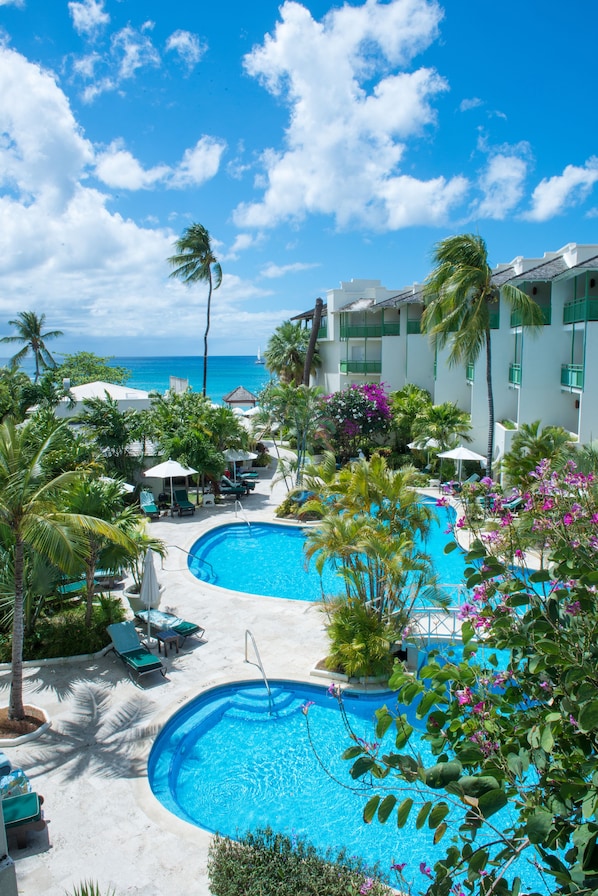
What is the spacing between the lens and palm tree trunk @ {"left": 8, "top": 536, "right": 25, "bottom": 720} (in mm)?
9148

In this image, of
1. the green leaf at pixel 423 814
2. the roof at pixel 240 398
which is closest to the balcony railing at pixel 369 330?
the roof at pixel 240 398

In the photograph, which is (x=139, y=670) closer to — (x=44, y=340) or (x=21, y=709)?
(x=21, y=709)

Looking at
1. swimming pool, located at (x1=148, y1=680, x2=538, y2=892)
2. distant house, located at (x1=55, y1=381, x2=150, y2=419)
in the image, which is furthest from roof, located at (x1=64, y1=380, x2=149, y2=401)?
swimming pool, located at (x1=148, y1=680, x2=538, y2=892)

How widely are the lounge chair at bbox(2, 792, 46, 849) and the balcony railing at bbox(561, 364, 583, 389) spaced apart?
68.1 feet

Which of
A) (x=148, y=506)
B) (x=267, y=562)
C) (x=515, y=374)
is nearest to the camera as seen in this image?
(x=267, y=562)

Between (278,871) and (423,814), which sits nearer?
(423,814)

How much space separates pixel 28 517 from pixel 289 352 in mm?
34814

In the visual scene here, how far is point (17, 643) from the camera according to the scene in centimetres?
934

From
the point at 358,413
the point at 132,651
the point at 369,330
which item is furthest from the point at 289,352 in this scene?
the point at 132,651

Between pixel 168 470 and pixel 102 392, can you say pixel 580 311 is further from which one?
pixel 102 392

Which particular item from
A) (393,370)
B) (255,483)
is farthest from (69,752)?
(393,370)

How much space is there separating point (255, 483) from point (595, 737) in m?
24.4

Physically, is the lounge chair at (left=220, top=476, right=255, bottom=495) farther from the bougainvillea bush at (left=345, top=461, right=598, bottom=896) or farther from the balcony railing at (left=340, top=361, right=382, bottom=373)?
the bougainvillea bush at (left=345, top=461, right=598, bottom=896)

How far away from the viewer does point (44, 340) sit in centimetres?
5050
